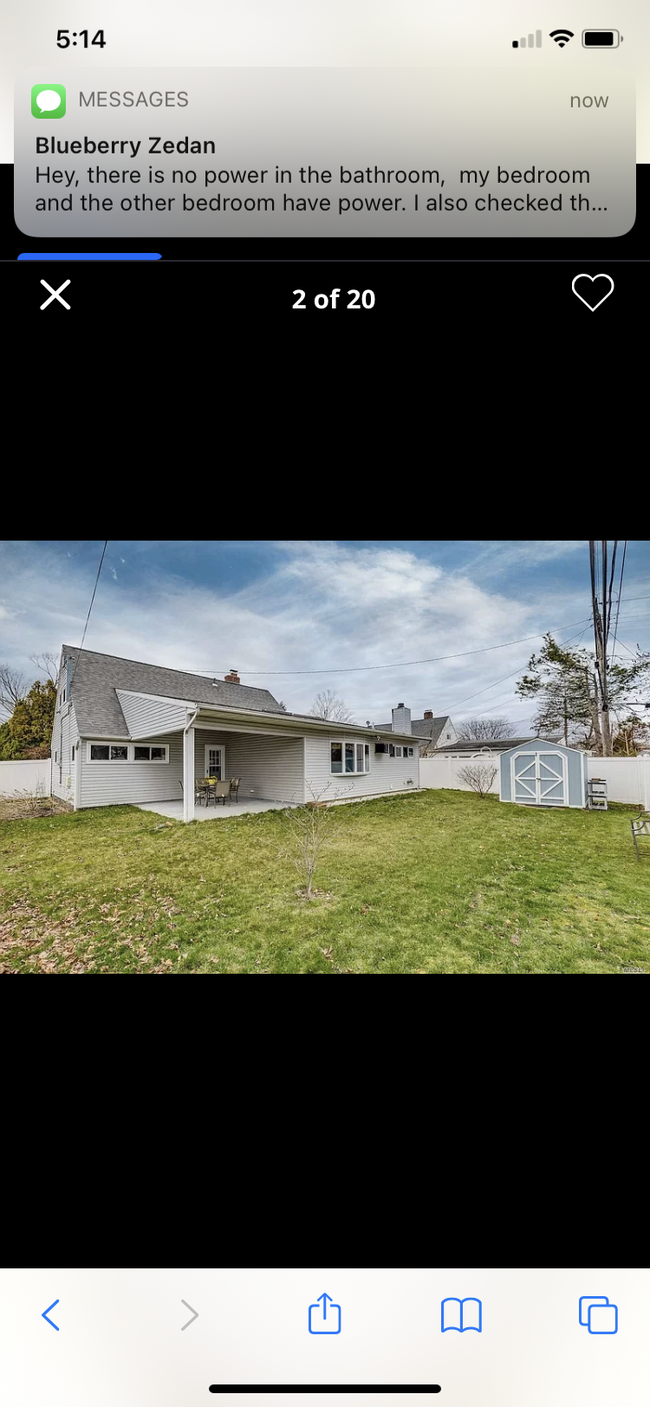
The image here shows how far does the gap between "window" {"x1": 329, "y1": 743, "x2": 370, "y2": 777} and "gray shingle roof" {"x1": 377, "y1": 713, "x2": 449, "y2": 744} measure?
9.0 inches

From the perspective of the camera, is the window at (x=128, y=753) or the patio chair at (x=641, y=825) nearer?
the patio chair at (x=641, y=825)

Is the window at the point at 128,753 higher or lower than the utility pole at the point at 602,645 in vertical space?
lower

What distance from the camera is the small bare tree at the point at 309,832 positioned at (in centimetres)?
186

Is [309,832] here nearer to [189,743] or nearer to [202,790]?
[202,790]

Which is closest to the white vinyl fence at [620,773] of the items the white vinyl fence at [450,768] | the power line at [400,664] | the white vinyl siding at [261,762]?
the white vinyl fence at [450,768]

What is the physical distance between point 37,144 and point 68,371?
38 cm

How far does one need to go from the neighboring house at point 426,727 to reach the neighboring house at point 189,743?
0.04 metres

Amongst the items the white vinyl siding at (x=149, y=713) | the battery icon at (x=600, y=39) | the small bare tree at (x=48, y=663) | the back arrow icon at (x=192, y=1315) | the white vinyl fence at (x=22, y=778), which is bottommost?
the back arrow icon at (x=192, y=1315)

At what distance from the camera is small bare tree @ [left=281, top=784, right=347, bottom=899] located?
1.86 metres

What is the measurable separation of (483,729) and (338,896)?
901 millimetres

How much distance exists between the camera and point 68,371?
908mm

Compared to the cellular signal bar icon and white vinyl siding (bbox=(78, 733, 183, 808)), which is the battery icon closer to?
the cellular signal bar icon

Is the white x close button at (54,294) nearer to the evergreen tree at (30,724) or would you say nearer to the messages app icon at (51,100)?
the messages app icon at (51,100)

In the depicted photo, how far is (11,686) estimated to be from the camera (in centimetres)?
135
